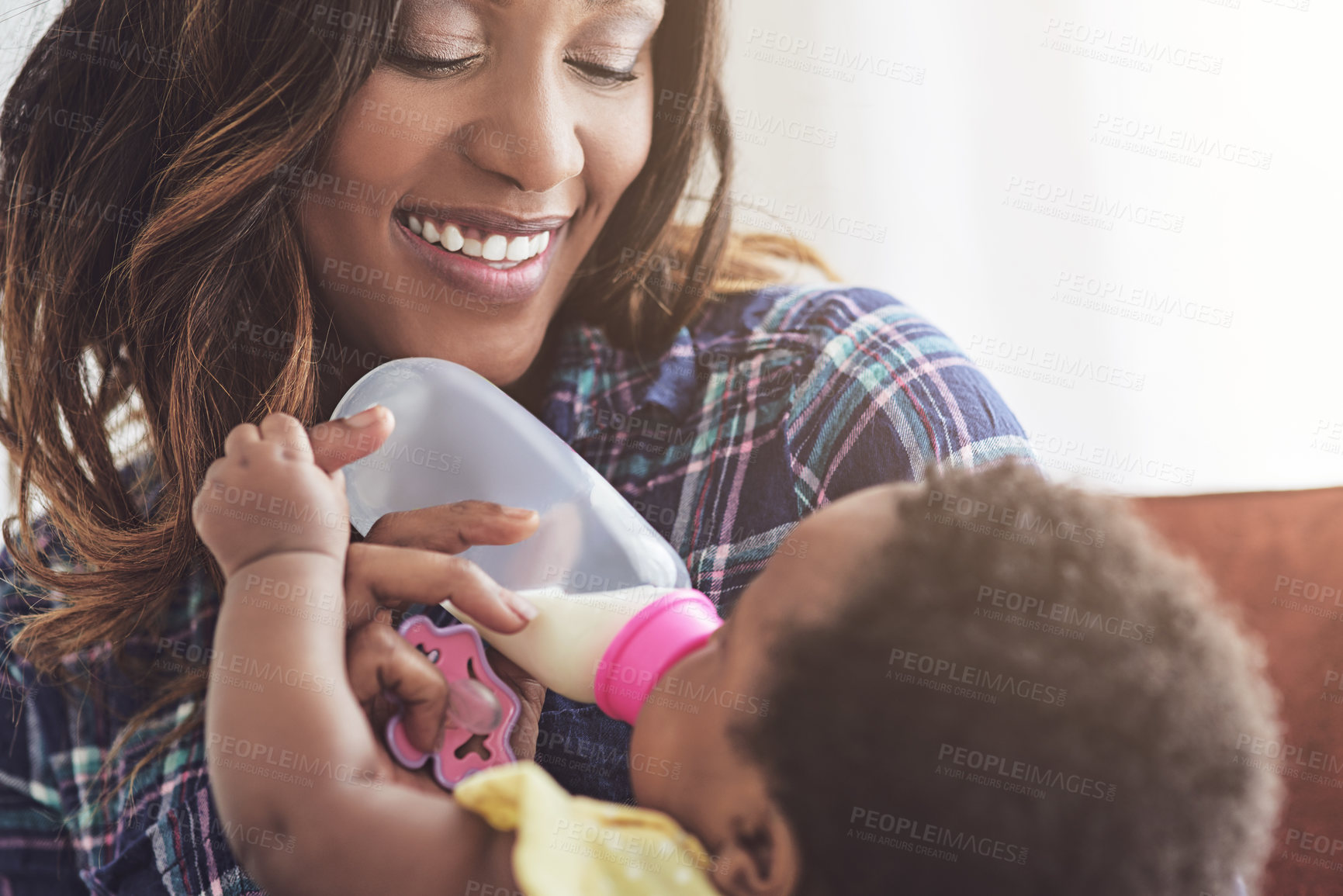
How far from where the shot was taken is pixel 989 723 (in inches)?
24.1

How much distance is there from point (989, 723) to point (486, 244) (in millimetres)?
647

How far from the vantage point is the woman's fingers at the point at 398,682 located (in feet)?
2.34

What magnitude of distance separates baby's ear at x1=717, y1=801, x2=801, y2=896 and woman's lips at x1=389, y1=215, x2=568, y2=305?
0.58 m

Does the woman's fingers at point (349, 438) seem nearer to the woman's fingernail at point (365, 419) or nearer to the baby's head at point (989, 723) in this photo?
the woman's fingernail at point (365, 419)

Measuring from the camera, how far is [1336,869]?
85cm

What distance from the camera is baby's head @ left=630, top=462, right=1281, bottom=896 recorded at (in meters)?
0.60

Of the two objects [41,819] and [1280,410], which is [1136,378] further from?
[41,819]

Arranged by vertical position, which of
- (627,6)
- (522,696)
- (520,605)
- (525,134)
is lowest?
(522,696)

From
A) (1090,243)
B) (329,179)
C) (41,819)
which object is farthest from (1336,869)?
(41,819)

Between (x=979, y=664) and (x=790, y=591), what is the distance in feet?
0.44

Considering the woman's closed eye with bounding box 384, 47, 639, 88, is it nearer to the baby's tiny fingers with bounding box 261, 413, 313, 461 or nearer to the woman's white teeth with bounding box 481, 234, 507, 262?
the woman's white teeth with bounding box 481, 234, 507, 262

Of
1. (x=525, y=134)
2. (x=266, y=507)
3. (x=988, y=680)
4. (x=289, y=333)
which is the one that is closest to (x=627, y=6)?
(x=525, y=134)

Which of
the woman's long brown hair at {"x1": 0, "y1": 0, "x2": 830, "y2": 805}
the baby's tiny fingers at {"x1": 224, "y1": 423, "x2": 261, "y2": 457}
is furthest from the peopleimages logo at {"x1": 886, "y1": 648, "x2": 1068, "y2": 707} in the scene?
the woman's long brown hair at {"x1": 0, "y1": 0, "x2": 830, "y2": 805}

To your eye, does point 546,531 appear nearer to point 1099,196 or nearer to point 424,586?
point 424,586
